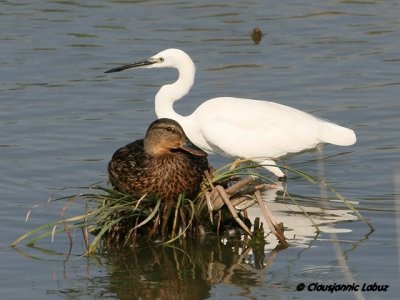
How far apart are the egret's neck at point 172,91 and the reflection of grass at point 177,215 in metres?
2.64

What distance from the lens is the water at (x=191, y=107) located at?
8141 mm

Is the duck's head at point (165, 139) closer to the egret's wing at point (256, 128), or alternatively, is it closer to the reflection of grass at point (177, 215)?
the reflection of grass at point (177, 215)

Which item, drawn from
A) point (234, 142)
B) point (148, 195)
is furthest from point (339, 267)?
point (234, 142)

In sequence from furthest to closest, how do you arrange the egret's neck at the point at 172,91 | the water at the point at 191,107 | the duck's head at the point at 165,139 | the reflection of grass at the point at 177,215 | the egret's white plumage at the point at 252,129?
the egret's neck at the point at 172,91, the egret's white plumage at the point at 252,129, the duck's head at the point at 165,139, the reflection of grass at the point at 177,215, the water at the point at 191,107

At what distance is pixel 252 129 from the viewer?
11.5m

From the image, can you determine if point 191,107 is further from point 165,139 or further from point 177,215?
point 177,215

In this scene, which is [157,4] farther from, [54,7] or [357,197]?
[357,197]

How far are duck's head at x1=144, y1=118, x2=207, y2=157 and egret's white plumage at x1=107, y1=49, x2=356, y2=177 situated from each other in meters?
Result: 2.17

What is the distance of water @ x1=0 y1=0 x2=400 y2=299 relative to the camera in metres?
8.14

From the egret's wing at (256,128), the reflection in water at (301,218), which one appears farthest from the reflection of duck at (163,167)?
the egret's wing at (256,128)

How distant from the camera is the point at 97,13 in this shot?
17.5m

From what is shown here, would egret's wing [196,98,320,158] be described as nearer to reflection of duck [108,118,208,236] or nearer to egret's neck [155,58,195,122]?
egret's neck [155,58,195,122]

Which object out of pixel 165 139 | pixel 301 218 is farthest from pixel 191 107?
pixel 165 139

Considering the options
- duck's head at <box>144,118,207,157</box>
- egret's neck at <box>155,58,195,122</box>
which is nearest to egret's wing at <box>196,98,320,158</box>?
egret's neck at <box>155,58,195,122</box>
